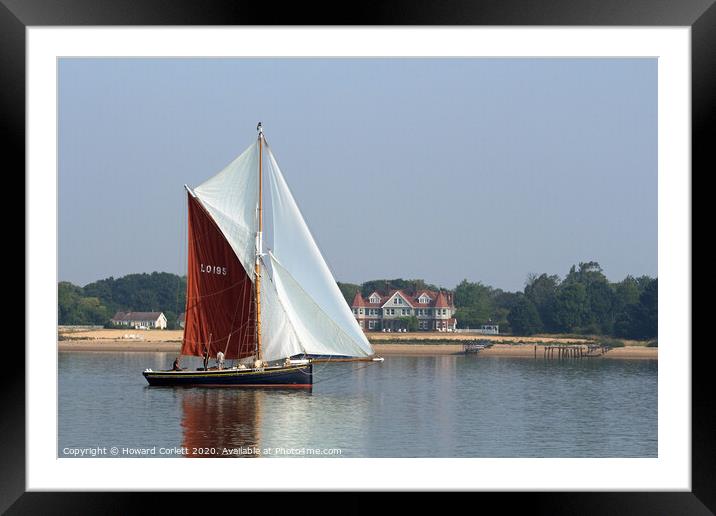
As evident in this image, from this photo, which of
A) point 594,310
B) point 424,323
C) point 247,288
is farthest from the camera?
point 424,323

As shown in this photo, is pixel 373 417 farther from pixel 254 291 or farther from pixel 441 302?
pixel 441 302

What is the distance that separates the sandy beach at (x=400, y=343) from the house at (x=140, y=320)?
0.77 metres

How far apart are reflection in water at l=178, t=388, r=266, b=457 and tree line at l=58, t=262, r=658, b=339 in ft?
88.6

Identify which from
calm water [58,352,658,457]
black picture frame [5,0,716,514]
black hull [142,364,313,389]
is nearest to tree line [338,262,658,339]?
calm water [58,352,658,457]

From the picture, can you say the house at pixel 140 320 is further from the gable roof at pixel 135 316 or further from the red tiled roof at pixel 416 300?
the red tiled roof at pixel 416 300

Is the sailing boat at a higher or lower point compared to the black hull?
higher

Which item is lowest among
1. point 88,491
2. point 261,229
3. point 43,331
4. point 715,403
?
point 88,491

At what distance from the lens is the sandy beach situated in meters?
48.2

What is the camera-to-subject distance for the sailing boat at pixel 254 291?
69.9 feet

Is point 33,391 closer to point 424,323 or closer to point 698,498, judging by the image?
point 698,498

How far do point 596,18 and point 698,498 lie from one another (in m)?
3.77

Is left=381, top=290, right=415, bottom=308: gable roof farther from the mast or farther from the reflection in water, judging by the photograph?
the mast

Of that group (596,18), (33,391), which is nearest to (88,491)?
(33,391)

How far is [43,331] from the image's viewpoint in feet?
25.4
